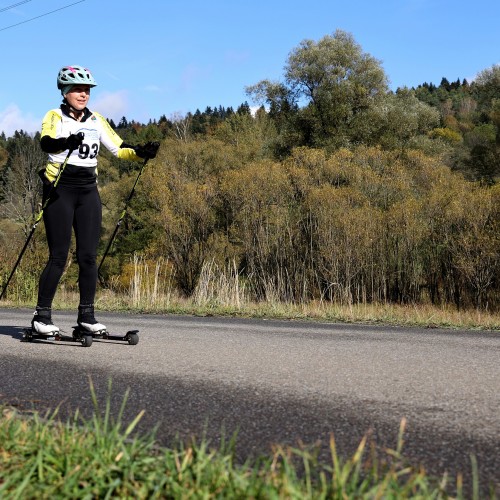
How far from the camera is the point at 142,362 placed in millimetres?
4762

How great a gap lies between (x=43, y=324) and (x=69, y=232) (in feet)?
2.93

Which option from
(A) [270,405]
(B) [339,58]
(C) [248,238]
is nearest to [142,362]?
(A) [270,405]

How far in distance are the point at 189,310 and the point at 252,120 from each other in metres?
59.3

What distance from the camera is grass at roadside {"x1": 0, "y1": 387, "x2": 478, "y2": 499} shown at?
1.87m

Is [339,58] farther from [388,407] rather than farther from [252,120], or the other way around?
[388,407]

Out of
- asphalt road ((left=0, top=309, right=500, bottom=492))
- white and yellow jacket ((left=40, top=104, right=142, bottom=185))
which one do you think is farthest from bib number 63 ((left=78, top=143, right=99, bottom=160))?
asphalt road ((left=0, top=309, right=500, bottom=492))

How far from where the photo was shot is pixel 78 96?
586cm

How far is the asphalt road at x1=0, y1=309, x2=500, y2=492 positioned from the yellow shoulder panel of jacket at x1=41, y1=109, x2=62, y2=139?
1.95m

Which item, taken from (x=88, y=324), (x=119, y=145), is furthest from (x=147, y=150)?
(x=88, y=324)

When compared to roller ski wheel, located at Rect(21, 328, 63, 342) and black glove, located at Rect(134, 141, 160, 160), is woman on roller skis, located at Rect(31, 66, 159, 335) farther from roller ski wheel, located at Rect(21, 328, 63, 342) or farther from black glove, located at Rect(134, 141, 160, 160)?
black glove, located at Rect(134, 141, 160, 160)

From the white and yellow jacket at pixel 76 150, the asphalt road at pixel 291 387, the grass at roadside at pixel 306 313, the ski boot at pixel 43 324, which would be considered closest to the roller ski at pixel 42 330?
the ski boot at pixel 43 324

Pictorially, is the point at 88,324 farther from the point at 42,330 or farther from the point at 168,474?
the point at 168,474

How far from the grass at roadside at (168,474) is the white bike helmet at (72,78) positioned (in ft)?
13.2

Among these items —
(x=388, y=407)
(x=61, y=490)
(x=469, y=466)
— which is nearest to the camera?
(x=61, y=490)
